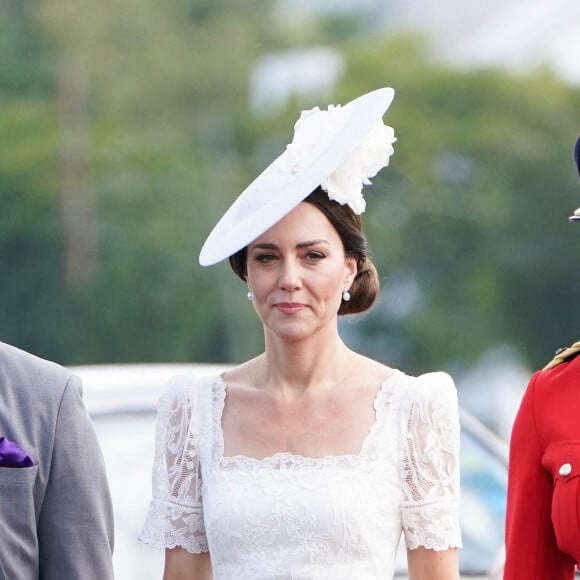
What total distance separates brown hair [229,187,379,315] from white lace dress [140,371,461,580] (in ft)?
0.73

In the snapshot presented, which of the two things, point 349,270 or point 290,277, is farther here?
point 349,270

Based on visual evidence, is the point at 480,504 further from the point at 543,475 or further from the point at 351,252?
the point at 543,475

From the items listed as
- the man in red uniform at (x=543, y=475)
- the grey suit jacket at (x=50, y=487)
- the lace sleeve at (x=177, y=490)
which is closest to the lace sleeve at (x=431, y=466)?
the man in red uniform at (x=543, y=475)

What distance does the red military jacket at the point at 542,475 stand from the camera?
3.42 meters

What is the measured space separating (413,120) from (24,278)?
265 inches

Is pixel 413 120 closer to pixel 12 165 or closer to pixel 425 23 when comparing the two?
pixel 425 23

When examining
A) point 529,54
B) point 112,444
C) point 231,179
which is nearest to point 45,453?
point 112,444

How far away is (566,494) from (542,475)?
0.12m

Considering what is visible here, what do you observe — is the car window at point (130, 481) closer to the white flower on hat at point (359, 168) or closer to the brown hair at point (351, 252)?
the brown hair at point (351, 252)

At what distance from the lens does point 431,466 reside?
3.84 m

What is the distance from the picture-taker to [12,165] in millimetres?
23641

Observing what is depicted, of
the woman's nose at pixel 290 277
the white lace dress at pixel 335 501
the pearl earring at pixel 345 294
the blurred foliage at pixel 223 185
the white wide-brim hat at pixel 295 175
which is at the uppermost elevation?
the blurred foliage at pixel 223 185

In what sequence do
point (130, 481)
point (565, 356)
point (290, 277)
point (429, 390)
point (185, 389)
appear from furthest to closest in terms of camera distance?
point (130, 481) → point (185, 389) → point (429, 390) → point (290, 277) → point (565, 356)

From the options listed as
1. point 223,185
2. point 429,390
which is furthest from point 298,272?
point 223,185
